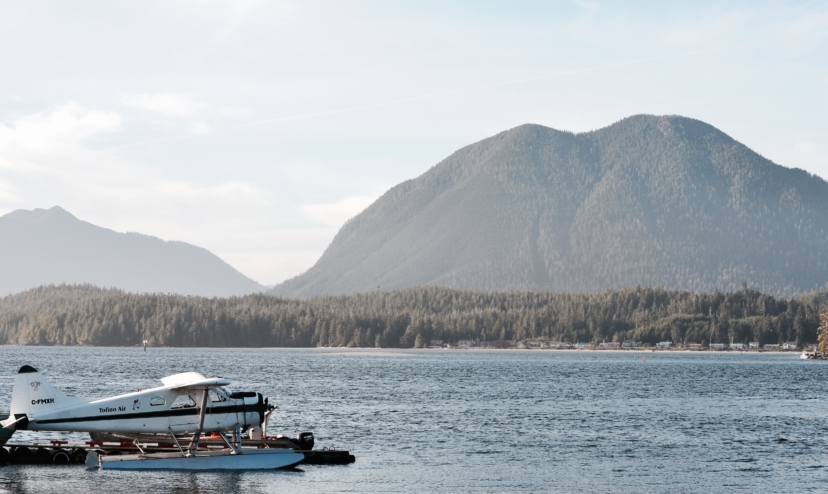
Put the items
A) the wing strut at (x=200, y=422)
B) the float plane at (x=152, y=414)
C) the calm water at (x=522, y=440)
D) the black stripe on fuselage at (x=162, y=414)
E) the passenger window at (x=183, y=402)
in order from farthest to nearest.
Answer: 1. the passenger window at (x=183, y=402)
2. the black stripe on fuselage at (x=162, y=414)
3. the wing strut at (x=200, y=422)
4. the float plane at (x=152, y=414)
5. the calm water at (x=522, y=440)

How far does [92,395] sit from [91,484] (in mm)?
43674

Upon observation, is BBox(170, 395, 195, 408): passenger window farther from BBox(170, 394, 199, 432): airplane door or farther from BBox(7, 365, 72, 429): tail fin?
BBox(7, 365, 72, 429): tail fin

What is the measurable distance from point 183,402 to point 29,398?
611 centimetres

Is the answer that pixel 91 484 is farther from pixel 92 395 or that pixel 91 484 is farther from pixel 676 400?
pixel 676 400

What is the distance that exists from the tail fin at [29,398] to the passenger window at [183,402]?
470cm

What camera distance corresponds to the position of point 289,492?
37.1m

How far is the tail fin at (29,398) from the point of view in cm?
3938

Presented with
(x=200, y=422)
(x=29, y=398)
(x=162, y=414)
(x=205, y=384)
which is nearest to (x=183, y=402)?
(x=162, y=414)

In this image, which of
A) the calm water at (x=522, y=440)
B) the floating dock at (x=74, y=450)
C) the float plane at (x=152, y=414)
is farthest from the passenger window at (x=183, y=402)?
the calm water at (x=522, y=440)

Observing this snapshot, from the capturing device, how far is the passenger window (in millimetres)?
40188

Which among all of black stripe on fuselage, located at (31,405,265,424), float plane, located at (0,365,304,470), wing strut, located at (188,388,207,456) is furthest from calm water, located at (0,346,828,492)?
black stripe on fuselage, located at (31,405,265,424)

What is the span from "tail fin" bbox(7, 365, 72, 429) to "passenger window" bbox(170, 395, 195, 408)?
185 inches

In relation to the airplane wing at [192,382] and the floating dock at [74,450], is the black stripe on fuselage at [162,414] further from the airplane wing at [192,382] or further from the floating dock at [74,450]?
the floating dock at [74,450]

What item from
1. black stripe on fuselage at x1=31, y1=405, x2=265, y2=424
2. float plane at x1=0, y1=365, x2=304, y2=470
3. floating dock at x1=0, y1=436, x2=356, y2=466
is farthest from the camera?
floating dock at x1=0, y1=436, x2=356, y2=466
